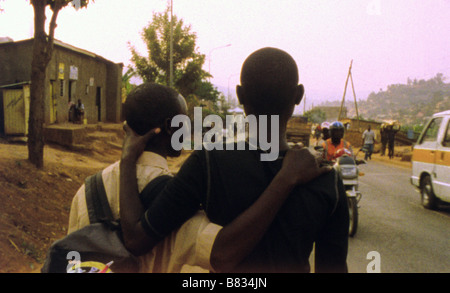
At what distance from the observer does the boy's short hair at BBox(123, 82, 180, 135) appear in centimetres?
158

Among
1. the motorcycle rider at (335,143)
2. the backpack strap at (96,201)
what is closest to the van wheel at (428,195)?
the motorcycle rider at (335,143)

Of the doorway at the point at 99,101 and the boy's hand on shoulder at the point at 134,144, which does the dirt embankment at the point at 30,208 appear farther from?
the doorway at the point at 99,101

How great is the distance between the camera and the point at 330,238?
→ 1.36 meters

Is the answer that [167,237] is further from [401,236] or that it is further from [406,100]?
[406,100]

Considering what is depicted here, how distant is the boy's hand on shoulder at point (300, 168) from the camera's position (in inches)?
49.2

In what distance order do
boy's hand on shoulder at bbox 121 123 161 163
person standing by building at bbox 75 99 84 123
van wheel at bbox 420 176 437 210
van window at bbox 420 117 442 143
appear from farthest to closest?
person standing by building at bbox 75 99 84 123 → van wheel at bbox 420 176 437 210 → van window at bbox 420 117 442 143 → boy's hand on shoulder at bbox 121 123 161 163

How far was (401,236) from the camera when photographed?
19.1 feet

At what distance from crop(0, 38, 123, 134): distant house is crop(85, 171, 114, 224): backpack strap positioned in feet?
39.4

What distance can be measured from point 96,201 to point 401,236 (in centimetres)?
536

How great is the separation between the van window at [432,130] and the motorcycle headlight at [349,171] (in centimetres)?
265

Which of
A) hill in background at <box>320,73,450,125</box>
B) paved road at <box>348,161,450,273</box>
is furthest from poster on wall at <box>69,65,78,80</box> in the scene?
hill in background at <box>320,73,450,125</box>

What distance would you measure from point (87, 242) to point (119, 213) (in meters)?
0.16

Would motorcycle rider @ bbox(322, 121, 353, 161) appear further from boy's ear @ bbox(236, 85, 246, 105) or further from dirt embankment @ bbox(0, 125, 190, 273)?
boy's ear @ bbox(236, 85, 246, 105)

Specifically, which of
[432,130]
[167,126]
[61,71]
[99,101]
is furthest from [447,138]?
[99,101]
